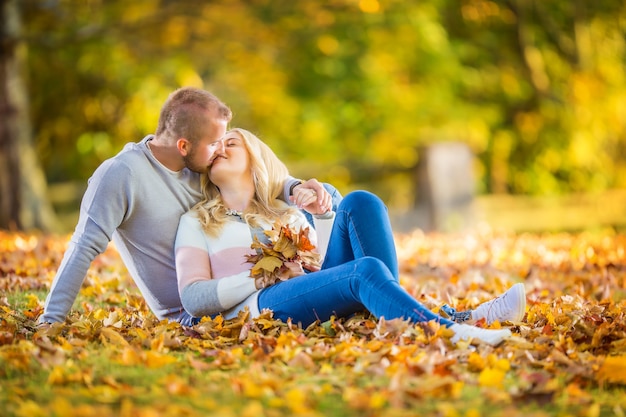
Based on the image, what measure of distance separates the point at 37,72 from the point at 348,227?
30.7 feet

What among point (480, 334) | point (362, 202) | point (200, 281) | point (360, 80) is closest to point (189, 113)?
point (200, 281)

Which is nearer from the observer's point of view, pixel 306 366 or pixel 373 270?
pixel 306 366

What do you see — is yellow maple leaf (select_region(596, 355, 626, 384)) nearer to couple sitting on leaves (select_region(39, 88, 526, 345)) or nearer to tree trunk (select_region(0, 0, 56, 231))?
couple sitting on leaves (select_region(39, 88, 526, 345))

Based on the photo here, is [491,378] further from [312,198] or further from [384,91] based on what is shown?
[384,91]

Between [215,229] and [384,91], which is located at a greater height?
[384,91]

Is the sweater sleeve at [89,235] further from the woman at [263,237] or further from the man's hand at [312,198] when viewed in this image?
the man's hand at [312,198]

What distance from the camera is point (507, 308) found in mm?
3465

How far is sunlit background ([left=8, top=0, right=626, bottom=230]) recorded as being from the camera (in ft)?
33.6

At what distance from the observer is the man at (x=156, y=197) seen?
3582 millimetres

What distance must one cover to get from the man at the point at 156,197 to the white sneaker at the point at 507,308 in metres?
0.87

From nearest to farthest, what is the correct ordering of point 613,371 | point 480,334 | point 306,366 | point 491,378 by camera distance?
point 491,378 < point 613,371 < point 306,366 < point 480,334

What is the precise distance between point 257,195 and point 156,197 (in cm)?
49

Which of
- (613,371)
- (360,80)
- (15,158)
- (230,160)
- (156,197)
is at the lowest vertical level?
(613,371)

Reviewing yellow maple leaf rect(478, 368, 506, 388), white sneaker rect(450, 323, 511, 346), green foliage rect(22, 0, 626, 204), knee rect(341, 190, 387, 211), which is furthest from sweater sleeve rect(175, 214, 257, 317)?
green foliage rect(22, 0, 626, 204)
